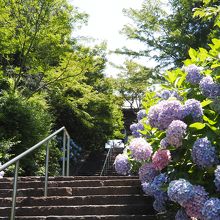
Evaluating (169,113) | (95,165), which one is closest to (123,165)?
(169,113)

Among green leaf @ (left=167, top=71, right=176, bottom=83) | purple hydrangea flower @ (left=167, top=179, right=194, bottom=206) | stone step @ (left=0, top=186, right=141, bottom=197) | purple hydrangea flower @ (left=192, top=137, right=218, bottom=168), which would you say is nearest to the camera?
purple hydrangea flower @ (left=167, top=179, right=194, bottom=206)

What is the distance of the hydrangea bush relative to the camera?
2.93m

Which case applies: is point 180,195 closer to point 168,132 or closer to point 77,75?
point 168,132

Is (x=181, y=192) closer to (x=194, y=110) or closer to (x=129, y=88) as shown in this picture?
(x=194, y=110)

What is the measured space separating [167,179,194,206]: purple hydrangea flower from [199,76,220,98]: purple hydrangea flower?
819mm

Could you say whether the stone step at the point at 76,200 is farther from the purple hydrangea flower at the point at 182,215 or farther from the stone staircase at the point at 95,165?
the stone staircase at the point at 95,165

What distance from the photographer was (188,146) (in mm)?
3256

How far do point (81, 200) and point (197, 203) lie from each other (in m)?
2.22

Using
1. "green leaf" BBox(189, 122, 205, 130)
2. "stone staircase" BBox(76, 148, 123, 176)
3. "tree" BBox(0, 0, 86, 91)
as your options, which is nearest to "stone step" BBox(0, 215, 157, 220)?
"green leaf" BBox(189, 122, 205, 130)

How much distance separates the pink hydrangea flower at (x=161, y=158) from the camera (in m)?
3.49

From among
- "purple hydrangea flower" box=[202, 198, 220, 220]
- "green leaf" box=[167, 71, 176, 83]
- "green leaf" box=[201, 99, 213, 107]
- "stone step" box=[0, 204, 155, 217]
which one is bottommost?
"purple hydrangea flower" box=[202, 198, 220, 220]

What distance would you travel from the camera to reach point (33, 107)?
410 inches

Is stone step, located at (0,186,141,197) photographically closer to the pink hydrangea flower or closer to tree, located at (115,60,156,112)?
the pink hydrangea flower

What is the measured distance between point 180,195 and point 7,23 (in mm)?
9978
